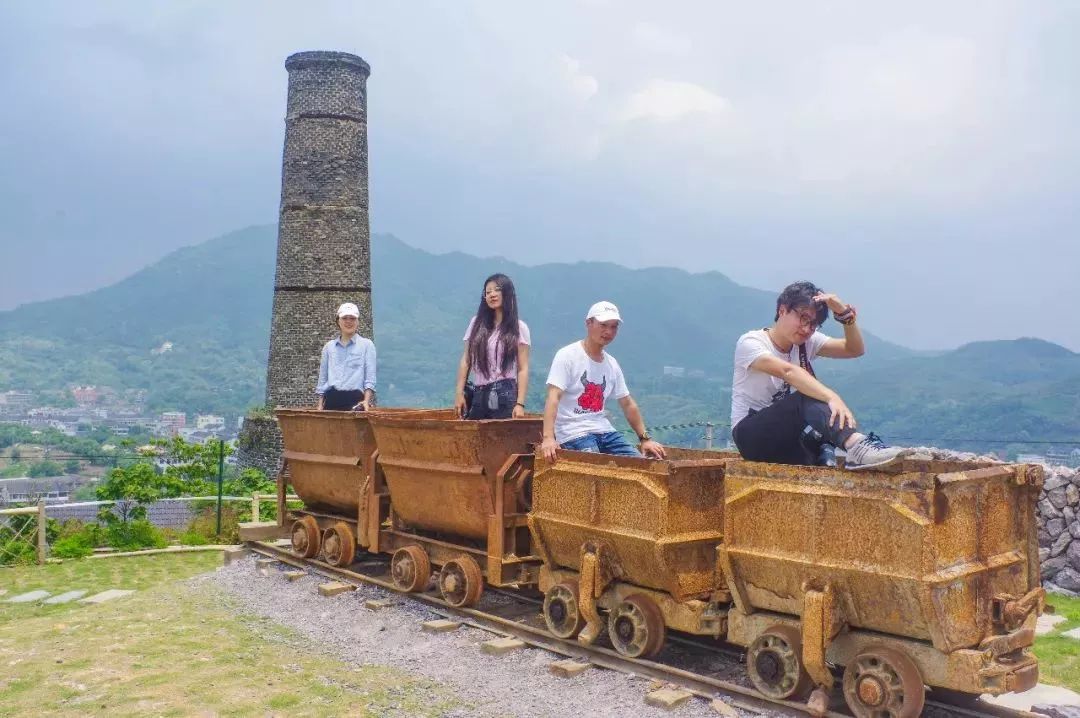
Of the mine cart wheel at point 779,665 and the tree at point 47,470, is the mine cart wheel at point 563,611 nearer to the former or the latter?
the mine cart wheel at point 779,665

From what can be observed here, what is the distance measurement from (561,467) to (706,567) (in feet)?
4.19

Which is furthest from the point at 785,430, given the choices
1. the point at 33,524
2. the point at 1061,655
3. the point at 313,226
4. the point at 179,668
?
the point at 313,226

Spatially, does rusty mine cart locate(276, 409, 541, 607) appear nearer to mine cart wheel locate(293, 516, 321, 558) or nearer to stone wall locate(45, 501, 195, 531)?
mine cart wheel locate(293, 516, 321, 558)

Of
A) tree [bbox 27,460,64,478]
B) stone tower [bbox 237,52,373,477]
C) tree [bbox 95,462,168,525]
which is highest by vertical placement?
stone tower [bbox 237,52,373,477]

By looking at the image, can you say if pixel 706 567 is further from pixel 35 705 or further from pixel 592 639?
pixel 35 705

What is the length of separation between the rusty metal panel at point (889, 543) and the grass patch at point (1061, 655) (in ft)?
6.44

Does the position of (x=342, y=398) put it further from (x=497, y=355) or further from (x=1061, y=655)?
(x=1061, y=655)

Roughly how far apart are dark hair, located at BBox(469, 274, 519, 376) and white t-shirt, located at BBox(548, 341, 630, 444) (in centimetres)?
100

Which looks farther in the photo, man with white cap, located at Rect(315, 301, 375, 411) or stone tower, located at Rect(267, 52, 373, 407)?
stone tower, located at Rect(267, 52, 373, 407)

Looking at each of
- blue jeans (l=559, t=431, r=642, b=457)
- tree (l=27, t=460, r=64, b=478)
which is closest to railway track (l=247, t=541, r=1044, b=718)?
blue jeans (l=559, t=431, r=642, b=457)

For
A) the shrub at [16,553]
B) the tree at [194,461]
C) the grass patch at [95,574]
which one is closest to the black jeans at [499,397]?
the grass patch at [95,574]

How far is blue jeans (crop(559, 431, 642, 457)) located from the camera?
25.4 feet

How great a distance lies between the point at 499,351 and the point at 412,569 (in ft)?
6.90

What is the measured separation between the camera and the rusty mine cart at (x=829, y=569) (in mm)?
5285
